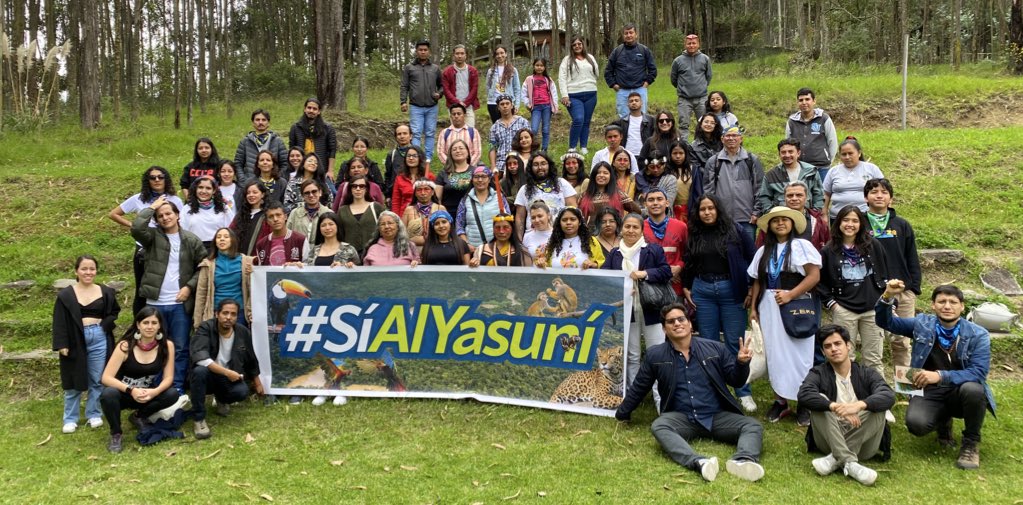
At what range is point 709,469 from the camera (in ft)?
16.2

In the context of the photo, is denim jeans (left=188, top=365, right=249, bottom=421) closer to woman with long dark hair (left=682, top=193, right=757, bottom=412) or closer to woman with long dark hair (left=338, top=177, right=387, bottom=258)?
woman with long dark hair (left=338, top=177, right=387, bottom=258)

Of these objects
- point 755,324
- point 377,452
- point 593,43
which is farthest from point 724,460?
point 593,43

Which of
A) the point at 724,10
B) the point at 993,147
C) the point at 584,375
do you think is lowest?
the point at 584,375

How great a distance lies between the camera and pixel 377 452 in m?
5.62

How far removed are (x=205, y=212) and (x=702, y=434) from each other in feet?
17.4

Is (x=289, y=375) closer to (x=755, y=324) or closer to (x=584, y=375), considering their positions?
(x=584, y=375)

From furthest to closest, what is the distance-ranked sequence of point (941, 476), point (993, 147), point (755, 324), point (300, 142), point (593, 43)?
1. point (593, 43)
2. point (993, 147)
3. point (300, 142)
4. point (755, 324)
5. point (941, 476)

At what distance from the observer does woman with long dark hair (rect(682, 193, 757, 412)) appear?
6.27 metres

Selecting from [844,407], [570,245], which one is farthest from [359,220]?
[844,407]

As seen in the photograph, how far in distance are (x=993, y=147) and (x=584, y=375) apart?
9.36m

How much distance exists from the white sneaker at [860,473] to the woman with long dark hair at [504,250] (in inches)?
122

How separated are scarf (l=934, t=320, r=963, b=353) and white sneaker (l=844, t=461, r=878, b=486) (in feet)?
3.93

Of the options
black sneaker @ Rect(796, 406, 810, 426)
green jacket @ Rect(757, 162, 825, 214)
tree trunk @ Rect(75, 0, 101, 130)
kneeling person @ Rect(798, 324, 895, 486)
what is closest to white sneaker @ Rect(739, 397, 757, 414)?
black sneaker @ Rect(796, 406, 810, 426)

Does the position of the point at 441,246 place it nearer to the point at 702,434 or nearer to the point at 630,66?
the point at 702,434
